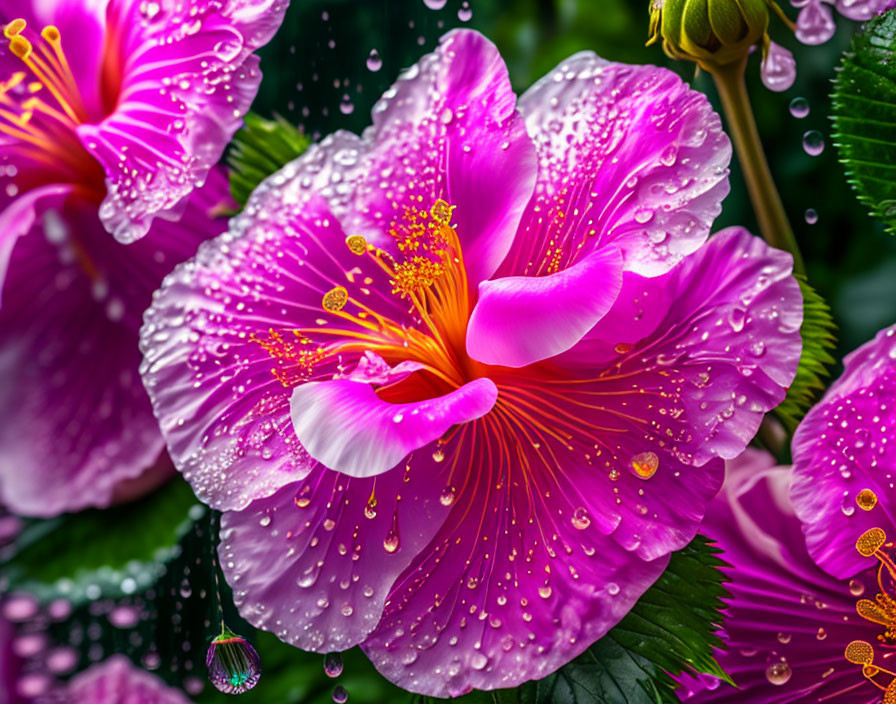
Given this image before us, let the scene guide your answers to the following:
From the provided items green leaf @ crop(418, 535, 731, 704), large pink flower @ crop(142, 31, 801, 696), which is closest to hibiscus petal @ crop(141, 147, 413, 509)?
large pink flower @ crop(142, 31, 801, 696)

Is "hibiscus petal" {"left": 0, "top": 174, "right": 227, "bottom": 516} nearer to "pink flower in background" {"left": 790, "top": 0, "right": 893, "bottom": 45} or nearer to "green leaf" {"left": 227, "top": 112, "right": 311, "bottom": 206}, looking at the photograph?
"green leaf" {"left": 227, "top": 112, "right": 311, "bottom": 206}

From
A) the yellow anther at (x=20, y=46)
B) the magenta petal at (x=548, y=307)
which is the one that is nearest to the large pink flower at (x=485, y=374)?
the magenta petal at (x=548, y=307)

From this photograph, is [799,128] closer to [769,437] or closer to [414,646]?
[769,437]

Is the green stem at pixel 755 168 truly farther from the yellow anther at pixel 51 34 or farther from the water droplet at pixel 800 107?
the yellow anther at pixel 51 34

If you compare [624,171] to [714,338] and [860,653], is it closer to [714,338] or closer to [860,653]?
[714,338]

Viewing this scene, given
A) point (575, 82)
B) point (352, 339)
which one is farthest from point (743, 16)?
point (352, 339)
